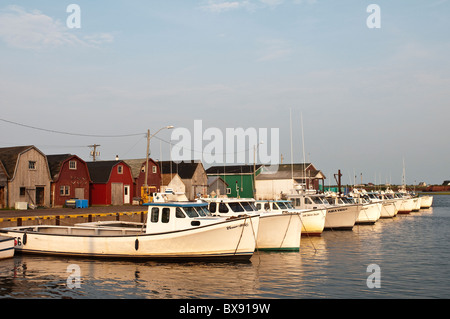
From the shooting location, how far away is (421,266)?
21.5 metres

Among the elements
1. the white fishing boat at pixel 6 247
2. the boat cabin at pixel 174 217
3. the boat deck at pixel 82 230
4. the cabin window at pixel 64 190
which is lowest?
the white fishing boat at pixel 6 247

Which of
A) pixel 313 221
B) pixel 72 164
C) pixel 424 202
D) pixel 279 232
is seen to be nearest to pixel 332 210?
pixel 313 221

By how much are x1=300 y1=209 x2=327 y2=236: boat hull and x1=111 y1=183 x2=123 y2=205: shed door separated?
2866cm


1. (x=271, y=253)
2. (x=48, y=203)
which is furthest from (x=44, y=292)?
(x=48, y=203)

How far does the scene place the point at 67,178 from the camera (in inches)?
1927

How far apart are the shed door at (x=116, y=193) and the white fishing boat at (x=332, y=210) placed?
2638 cm

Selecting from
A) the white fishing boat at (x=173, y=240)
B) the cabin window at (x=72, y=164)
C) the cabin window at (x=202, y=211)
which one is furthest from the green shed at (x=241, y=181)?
the white fishing boat at (x=173, y=240)

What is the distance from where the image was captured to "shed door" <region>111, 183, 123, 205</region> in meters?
54.4

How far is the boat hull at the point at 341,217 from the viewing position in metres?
38.4

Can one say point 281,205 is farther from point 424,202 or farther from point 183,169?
point 424,202

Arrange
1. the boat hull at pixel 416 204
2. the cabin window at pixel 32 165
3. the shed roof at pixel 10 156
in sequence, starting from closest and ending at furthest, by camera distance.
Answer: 1. the shed roof at pixel 10 156
2. the cabin window at pixel 32 165
3. the boat hull at pixel 416 204

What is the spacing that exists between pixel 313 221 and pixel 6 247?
2065cm

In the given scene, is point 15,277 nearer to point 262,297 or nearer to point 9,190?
point 262,297

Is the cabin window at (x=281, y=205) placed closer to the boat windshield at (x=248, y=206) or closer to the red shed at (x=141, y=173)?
the boat windshield at (x=248, y=206)
